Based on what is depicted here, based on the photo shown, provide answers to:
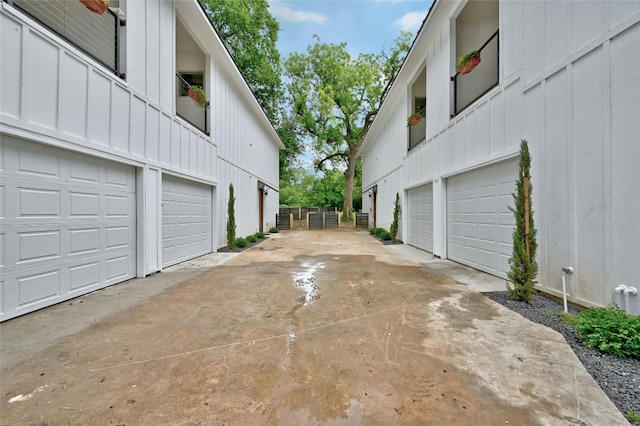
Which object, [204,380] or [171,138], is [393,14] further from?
[204,380]

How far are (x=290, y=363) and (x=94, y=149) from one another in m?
4.40

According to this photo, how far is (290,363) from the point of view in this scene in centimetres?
234

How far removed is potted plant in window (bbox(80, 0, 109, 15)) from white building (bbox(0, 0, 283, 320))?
321 millimetres

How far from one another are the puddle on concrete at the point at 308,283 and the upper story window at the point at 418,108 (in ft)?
20.2

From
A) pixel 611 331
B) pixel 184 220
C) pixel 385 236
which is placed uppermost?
pixel 184 220

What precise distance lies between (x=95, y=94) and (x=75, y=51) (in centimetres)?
58

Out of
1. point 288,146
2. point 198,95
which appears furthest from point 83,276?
point 288,146

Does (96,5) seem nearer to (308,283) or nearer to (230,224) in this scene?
(308,283)

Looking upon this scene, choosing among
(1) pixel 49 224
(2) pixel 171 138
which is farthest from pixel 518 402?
(2) pixel 171 138

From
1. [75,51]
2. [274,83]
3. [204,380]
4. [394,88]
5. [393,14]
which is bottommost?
[204,380]

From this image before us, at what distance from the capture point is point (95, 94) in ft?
13.9

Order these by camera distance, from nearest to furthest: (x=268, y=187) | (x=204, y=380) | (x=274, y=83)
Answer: (x=204, y=380) → (x=268, y=187) → (x=274, y=83)

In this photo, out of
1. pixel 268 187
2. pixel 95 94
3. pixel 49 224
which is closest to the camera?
pixel 49 224

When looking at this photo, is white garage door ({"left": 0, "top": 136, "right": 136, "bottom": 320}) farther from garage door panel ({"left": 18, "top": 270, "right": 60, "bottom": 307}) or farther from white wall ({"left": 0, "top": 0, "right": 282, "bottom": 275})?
white wall ({"left": 0, "top": 0, "right": 282, "bottom": 275})
